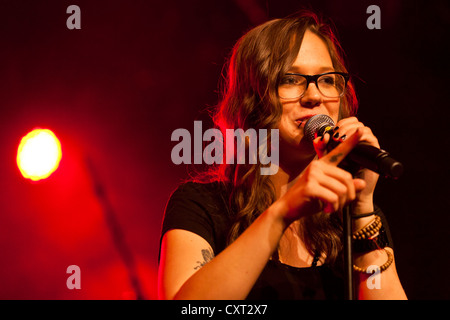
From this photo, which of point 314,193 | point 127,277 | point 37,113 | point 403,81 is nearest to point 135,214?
point 127,277

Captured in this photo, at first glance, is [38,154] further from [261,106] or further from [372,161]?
[372,161]

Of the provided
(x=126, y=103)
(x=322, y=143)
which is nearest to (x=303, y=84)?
(x=322, y=143)

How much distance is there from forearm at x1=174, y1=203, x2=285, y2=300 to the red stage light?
76.9 inches

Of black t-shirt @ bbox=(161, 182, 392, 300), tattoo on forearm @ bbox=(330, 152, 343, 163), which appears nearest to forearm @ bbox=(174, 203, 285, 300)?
tattoo on forearm @ bbox=(330, 152, 343, 163)

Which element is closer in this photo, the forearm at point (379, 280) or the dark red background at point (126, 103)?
the forearm at point (379, 280)

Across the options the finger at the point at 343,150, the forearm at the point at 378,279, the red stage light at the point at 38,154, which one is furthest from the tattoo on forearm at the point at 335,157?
the red stage light at the point at 38,154

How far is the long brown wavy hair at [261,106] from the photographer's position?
151cm

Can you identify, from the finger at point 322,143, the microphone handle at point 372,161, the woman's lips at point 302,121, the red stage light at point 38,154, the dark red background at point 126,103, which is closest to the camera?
the microphone handle at point 372,161

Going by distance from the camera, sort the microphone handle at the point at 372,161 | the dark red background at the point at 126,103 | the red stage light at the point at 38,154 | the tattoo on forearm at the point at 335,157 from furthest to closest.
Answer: the red stage light at the point at 38,154, the dark red background at the point at 126,103, the tattoo on forearm at the point at 335,157, the microphone handle at the point at 372,161

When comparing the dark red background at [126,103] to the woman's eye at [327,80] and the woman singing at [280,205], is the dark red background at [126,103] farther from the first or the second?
the woman's eye at [327,80]

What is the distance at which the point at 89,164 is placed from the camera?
2.78 meters

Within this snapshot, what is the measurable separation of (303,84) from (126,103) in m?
1.63

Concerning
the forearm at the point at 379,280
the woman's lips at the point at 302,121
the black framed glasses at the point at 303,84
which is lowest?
the forearm at the point at 379,280

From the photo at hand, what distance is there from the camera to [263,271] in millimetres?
1381
